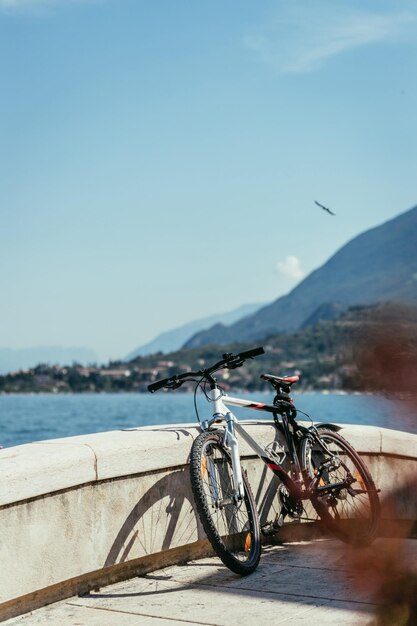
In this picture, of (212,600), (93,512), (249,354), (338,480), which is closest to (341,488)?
(338,480)

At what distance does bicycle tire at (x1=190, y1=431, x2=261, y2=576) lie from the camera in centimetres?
416

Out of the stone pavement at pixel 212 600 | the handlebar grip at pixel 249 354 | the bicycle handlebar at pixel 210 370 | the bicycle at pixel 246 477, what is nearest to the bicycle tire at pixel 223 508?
the bicycle at pixel 246 477

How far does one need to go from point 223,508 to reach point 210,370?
30.2 inches

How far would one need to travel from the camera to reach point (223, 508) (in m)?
4.49

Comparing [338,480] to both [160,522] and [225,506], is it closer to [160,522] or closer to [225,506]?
[225,506]

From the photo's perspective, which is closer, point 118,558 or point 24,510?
point 24,510

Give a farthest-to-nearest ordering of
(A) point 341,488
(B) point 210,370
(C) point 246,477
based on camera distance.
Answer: (A) point 341,488, (B) point 210,370, (C) point 246,477

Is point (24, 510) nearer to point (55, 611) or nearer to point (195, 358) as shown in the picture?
point (55, 611)

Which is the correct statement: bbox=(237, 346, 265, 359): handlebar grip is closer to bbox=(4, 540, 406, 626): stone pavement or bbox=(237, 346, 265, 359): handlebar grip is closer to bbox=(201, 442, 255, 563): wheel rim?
bbox=(201, 442, 255, 563): wheel rim

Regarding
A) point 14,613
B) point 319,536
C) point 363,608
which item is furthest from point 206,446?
point 363,608

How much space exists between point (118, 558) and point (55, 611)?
479mm

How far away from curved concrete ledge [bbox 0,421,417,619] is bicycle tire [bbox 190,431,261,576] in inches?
7.6

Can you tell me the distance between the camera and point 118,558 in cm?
416

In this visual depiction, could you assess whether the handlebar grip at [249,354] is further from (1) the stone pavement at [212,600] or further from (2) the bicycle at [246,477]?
(1) the stone pavement at [212,600]
